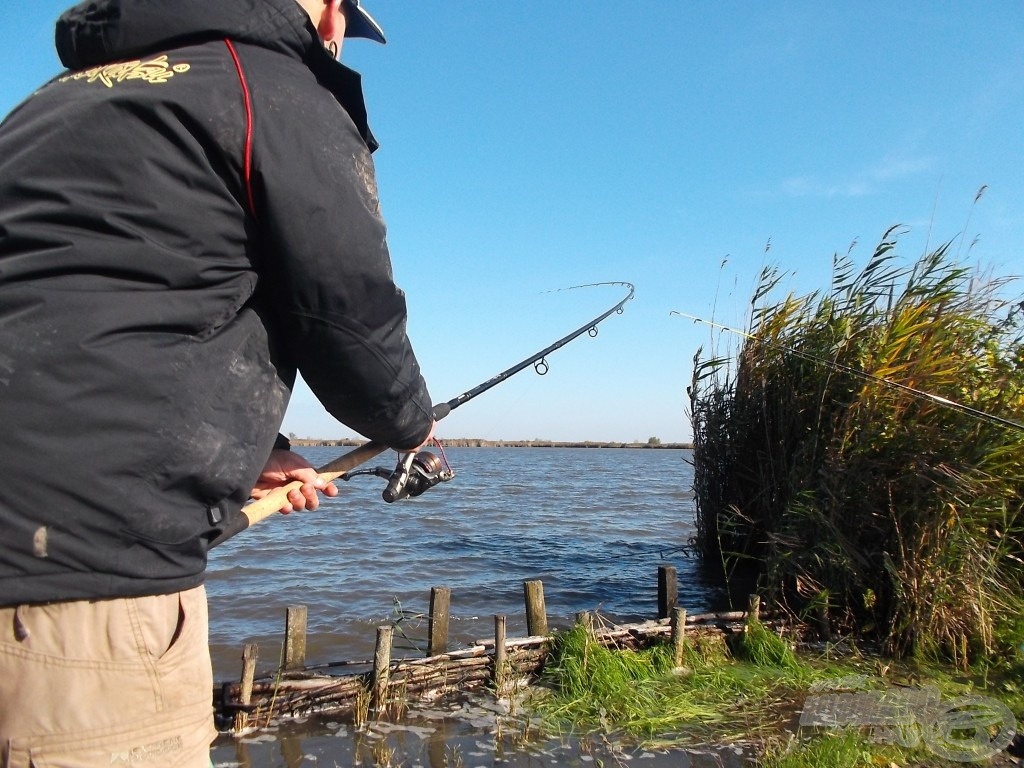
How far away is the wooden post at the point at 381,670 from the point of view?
22.7 ft

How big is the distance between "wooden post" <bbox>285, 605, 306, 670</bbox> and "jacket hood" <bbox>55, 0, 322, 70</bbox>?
6719 mm

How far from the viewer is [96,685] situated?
1.50 meters

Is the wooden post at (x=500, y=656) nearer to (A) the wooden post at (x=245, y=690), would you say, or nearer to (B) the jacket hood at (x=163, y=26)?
(A) the wooden post at (x=245, y=690)

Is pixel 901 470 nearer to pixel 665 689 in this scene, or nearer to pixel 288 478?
pixel 665 689

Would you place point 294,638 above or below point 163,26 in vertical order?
below

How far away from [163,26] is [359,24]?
2.31 ft

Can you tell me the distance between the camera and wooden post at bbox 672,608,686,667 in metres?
7.65

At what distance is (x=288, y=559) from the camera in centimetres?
1597

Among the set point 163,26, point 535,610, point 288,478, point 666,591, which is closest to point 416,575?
point 535,610

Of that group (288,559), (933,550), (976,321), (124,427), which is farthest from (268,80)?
(288,559)

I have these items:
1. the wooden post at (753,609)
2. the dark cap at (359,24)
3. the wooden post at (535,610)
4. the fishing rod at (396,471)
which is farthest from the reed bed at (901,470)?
the dark cap at (359,24)

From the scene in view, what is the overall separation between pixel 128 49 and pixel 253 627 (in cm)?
1071

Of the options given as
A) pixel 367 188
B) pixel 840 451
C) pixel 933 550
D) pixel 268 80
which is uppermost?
pixel 268 80

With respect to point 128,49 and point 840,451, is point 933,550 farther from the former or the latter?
point 128,49
